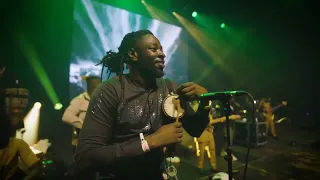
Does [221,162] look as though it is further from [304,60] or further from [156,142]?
[304,60]

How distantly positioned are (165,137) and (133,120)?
0.30 metres

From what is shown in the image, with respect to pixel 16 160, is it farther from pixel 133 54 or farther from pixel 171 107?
pixel 171 107

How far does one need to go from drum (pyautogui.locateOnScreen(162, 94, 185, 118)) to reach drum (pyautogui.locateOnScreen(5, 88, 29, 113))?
383 centimetres

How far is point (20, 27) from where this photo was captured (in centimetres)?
650

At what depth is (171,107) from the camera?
6.12 feet

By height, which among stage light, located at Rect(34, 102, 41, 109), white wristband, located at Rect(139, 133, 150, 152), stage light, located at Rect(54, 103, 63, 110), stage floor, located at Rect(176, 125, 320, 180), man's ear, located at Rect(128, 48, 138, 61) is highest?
man's ear, located at Rect(128, 48, 138, 61)

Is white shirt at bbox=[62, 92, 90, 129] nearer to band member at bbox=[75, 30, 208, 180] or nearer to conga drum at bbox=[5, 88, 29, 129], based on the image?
conga drum at bbox=[5, 88, 29, 129]

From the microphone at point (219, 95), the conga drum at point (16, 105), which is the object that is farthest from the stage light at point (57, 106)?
the microphone at point (219, 95)

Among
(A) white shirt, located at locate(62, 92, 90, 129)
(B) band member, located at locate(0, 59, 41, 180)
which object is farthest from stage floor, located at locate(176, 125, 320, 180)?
(B) band member, located at locate(0, 59, 41, 180)

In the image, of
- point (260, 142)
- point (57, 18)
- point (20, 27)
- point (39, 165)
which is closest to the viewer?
point (39, 165)

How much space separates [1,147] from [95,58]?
4663 mm

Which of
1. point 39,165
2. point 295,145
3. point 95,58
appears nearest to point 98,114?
point 39,165

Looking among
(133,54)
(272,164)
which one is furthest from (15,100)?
(272,164)

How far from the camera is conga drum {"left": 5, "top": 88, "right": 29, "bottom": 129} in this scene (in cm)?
446
